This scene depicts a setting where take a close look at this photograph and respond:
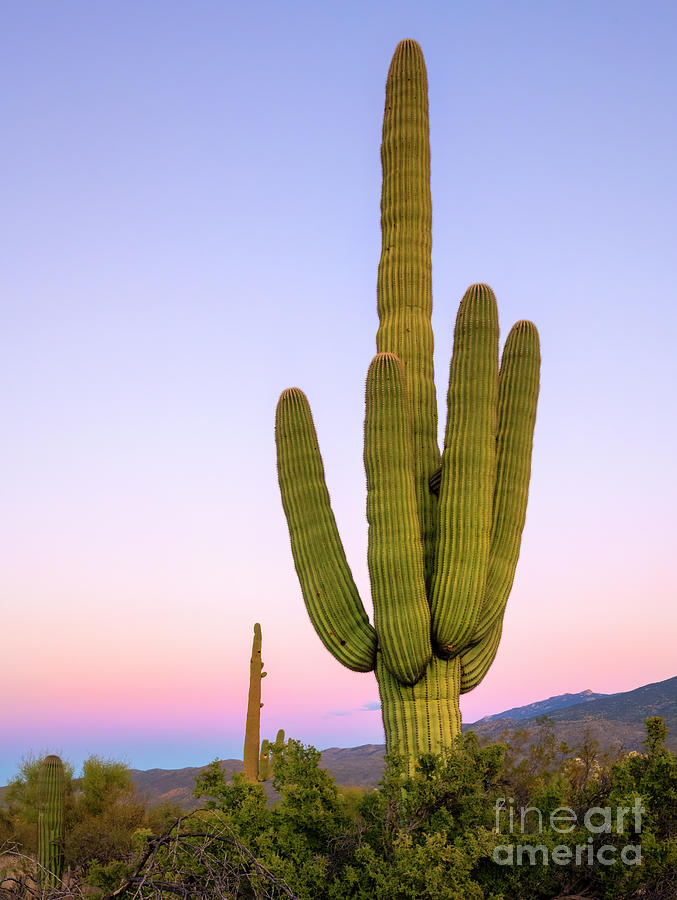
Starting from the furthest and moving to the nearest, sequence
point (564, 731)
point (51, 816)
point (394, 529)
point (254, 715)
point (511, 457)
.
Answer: point (564, 731)
point (254, 715)
point (51, 816)
point (511, 457)
point (394, 529)

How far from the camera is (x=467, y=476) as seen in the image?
29.0 feet

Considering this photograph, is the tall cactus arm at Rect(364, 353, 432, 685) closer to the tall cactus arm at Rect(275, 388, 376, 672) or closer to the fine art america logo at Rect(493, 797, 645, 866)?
the tall cactus arm at Rect(275, 388, 376, 672)

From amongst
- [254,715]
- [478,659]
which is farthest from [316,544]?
[254,715]

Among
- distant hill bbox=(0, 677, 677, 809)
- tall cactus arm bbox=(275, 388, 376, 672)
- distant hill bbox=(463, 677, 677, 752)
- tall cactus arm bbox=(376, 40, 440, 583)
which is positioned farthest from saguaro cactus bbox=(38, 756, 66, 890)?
distant hill bbox=(463, 677, 677, 752)

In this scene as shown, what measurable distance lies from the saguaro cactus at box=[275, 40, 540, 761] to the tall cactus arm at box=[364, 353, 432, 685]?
0.04 ft

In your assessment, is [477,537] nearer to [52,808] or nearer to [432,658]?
[432,658]

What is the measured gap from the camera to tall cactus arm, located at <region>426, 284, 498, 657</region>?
28.2 ft

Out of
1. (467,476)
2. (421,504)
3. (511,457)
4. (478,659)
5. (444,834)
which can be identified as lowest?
(444,834)

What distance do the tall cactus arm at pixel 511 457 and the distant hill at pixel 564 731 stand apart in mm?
23914

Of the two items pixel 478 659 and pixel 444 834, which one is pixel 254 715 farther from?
pixel 444 834

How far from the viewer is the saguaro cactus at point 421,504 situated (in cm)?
856

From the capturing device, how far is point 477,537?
8.71 metres

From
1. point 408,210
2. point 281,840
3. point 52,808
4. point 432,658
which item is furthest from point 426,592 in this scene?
point 52,808

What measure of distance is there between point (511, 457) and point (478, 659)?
2186 millimetres
